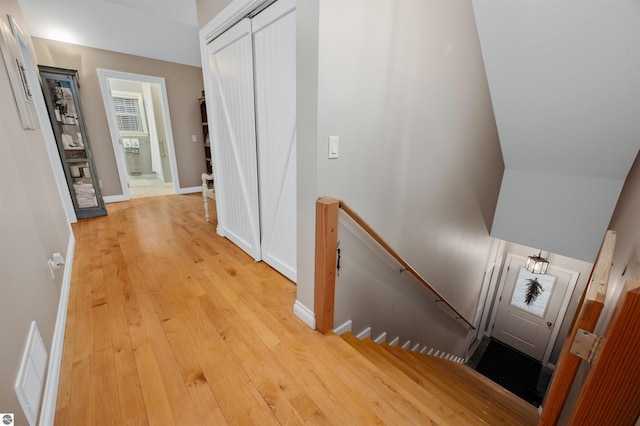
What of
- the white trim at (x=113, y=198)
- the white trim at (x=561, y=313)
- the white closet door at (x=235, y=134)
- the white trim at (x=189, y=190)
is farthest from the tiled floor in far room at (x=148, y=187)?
the white trim at (x=561, y=313)

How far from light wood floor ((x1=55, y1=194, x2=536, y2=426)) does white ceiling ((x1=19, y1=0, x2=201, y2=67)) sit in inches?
139

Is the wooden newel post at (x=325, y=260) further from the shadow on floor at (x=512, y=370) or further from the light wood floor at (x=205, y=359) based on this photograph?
the shadow on floor at (x=512, y=370)

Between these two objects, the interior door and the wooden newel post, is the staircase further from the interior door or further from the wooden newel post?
the interior door

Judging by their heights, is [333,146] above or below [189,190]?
above

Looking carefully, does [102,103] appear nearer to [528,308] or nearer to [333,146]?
[333,146]

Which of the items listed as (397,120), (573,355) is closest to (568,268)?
(397,120)

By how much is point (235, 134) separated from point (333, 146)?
4.88 feet

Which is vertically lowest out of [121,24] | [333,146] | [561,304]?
[561,304]

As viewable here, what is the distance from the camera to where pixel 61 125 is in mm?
3408

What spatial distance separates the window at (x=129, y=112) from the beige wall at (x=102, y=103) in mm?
2669

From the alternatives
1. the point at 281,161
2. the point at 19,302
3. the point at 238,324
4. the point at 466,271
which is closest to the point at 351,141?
the point at 281,161

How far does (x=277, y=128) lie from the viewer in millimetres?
1961

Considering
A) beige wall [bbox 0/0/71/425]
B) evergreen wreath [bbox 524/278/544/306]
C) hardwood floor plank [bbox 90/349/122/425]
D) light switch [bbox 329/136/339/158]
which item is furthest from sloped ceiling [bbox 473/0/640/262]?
hardwood floor plank [bbox 90/349/122/425]

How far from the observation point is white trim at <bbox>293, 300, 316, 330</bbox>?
5.31 feet
